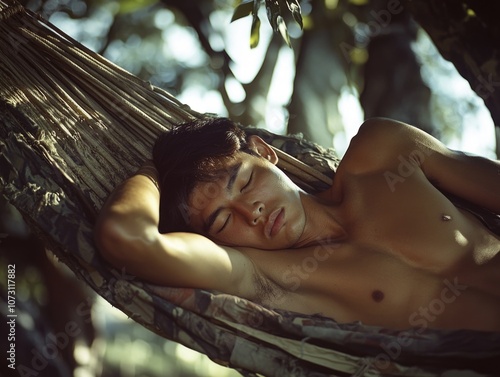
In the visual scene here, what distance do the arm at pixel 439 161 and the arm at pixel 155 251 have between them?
76 cm

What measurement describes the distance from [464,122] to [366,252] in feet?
14.0

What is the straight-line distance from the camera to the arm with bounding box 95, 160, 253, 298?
1825 millimetres

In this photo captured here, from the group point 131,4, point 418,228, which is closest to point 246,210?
point 418,228

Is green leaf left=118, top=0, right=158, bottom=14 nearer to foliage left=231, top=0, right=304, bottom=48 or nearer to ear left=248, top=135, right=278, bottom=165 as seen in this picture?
ear left=248, top=135, right=278, bottom=165

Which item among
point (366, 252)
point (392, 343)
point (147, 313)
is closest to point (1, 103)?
point (147, 313)

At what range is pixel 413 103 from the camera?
368 centimetres

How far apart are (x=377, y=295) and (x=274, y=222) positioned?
0.40 m

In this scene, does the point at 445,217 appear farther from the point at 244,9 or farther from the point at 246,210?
the point at 244,9

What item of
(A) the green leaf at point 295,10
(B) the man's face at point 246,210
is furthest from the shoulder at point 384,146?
(A) the green leaf at point 295,10

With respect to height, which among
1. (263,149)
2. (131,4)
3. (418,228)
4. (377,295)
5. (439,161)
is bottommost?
(377,295)

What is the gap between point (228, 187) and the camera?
7.29ft

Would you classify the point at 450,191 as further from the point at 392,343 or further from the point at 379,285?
the point at 392,343

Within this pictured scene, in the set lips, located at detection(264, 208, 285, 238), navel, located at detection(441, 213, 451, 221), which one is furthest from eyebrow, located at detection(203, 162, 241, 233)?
navel, located at detection(441, 213, 451, 221)

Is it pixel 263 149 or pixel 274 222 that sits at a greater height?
pixel 263 149
